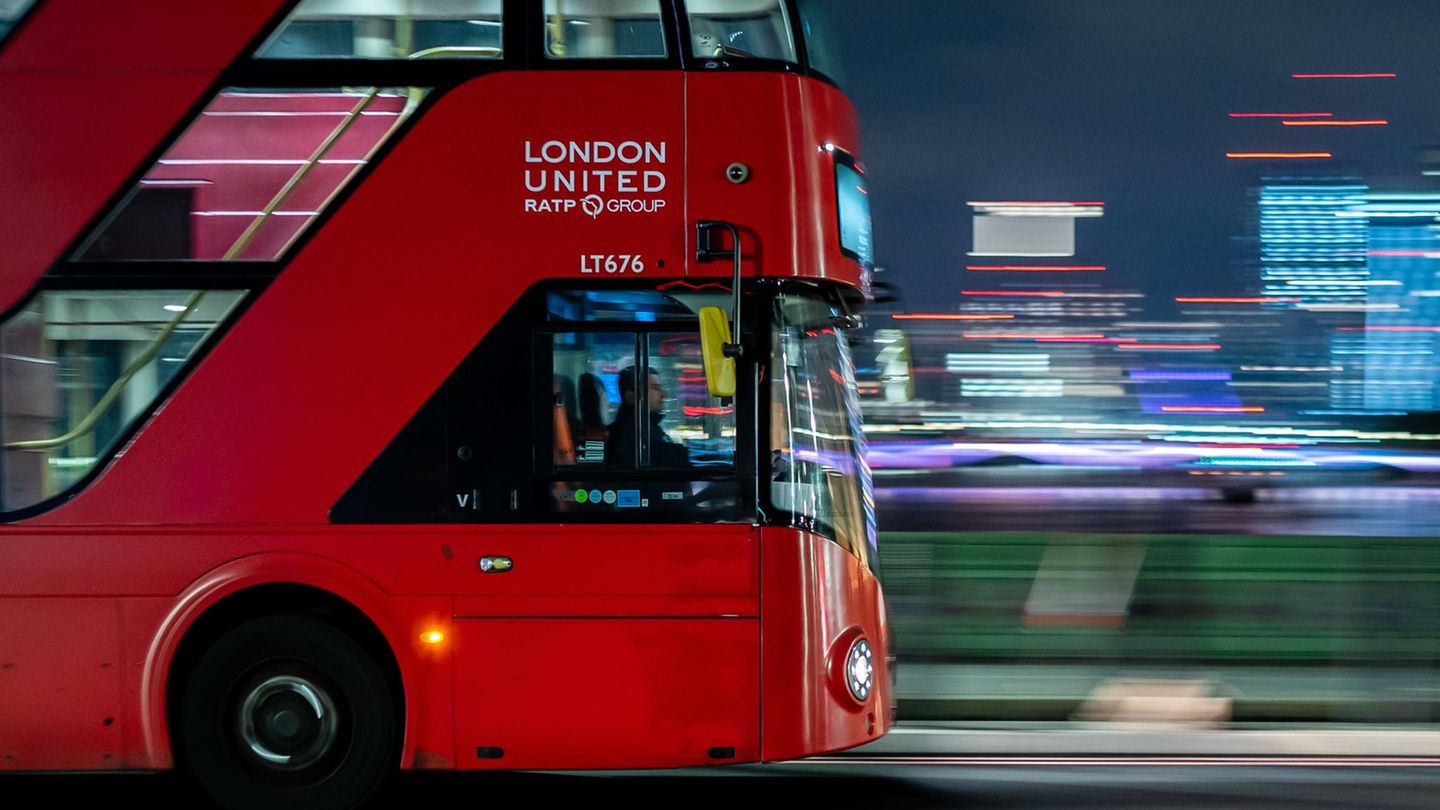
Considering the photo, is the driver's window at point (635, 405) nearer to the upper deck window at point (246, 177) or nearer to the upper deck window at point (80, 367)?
the upper deck window at point (246, 177)

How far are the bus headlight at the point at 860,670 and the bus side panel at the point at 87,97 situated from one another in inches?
148

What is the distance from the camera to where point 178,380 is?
5.78 m

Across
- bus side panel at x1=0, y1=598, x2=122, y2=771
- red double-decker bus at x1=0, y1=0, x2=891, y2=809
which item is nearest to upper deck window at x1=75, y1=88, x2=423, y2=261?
red double-decker bus at x1=0, y1=0, x2=891, y2=809

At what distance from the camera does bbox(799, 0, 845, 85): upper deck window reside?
19.5 feet

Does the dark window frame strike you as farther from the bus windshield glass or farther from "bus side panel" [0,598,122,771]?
"bus side panel" [0,598,122,771]

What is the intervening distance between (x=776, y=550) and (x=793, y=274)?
1.19 m

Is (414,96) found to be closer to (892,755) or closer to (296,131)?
(296,131)

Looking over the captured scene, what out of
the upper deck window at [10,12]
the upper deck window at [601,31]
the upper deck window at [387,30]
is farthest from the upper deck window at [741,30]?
the upper deck window at [10,12]

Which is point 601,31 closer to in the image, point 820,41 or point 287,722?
point 820,41

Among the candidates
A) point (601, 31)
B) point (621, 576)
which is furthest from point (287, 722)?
point (601, 31)

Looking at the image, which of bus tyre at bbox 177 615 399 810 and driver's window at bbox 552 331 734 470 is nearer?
driver's window at bbox 552 331 734 470

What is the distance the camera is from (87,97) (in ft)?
19.2

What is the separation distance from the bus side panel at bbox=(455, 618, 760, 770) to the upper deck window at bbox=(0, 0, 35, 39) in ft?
10.9

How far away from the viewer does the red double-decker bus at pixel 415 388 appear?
18.9 feet
